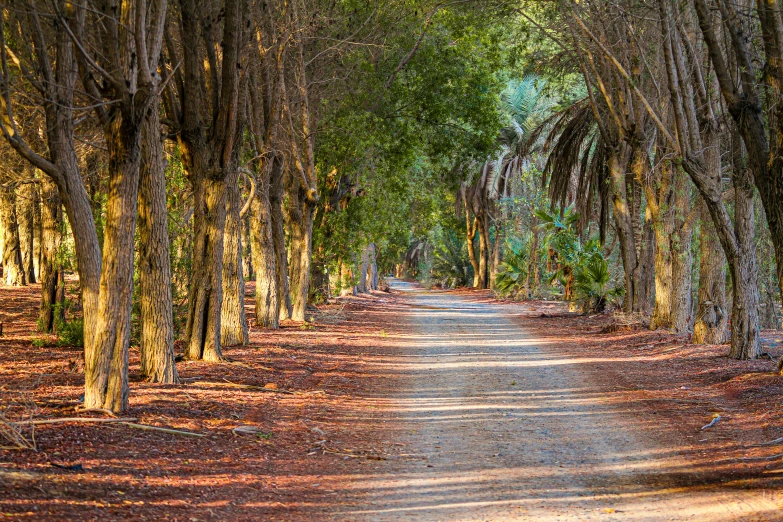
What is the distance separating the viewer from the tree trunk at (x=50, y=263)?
17078 millimetres

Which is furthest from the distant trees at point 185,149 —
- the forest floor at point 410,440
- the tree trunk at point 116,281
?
the forest floor at point 410,440

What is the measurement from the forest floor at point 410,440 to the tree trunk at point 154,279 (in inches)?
14.7

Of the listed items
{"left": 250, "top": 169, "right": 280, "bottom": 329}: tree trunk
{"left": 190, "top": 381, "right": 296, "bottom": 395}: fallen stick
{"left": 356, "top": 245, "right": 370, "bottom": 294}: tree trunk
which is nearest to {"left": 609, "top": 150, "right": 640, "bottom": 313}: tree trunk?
{"left": 250, "top": 169, "right": 280, "bottom": 329}: tree trunk

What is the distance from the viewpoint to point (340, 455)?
27.5ft

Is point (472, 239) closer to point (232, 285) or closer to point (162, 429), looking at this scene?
point (232, 285)

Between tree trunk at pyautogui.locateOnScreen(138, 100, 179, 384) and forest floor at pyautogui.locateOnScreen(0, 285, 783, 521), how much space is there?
0.37 metres

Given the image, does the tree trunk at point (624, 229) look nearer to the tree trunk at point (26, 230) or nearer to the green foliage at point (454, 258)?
the tree trunk at point (26, 230)

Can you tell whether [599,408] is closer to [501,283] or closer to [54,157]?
[54,157]

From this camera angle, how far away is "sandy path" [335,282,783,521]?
21.6 feet

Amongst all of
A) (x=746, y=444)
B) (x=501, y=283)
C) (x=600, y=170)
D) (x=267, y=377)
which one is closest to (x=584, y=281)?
(x=600, y=170)

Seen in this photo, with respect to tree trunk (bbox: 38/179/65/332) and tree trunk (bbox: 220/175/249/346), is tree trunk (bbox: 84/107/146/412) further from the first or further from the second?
tree trunk (bbox: 38/179/65/332)

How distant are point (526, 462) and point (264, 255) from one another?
1164cm

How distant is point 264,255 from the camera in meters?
18.8

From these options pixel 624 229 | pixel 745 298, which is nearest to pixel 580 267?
pixel 624 229
